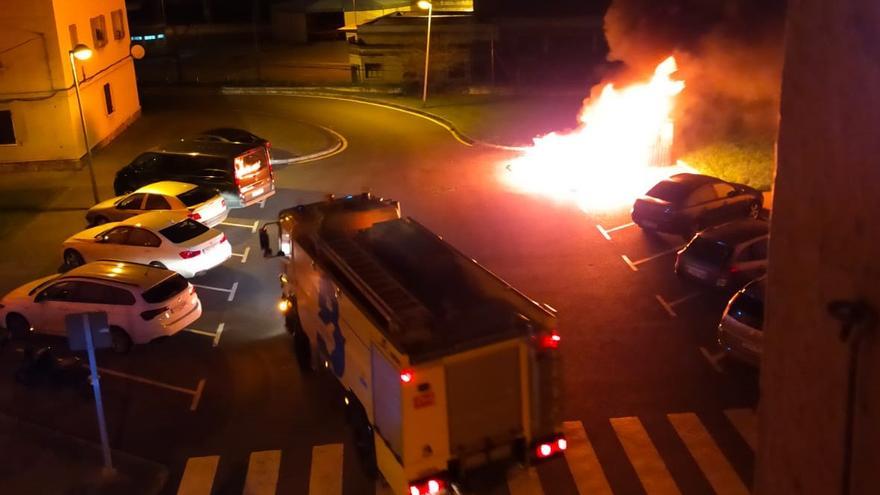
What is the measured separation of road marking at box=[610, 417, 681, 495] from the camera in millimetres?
11297

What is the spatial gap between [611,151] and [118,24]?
2224 cm

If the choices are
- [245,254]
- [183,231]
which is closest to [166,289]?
[183,231]

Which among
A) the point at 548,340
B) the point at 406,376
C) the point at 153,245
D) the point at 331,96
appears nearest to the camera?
the point at 406,376

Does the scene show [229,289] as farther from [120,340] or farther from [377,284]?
[377,284]

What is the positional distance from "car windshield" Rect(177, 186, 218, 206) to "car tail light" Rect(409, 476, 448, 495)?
46.8ft

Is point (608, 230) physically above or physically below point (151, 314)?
below

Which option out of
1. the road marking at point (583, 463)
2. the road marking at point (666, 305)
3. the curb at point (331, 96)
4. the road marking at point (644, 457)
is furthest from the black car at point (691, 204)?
the curb at point (331, 96)

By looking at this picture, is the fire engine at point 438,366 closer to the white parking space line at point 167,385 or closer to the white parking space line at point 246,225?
the white parking space line at point 167,385

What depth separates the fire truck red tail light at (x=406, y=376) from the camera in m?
9.44

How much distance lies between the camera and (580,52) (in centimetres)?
4425

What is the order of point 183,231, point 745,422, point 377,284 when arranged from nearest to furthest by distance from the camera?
point 377,284 → point 745,422 → point 183,231

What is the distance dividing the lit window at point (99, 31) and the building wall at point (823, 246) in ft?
110

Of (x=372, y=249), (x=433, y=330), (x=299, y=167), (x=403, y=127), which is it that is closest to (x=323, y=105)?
(x=403, y=127)

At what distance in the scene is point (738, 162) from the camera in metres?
27.0
